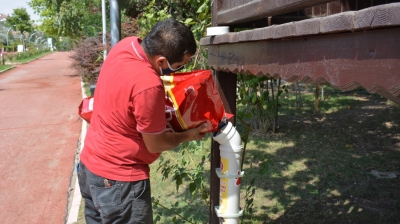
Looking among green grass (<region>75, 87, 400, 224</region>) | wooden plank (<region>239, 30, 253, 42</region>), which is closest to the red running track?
green grass (<region>75, 87, 400, 224</region>)

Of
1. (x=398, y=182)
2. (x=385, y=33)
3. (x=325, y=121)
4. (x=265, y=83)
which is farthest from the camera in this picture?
(x=325, y=121)

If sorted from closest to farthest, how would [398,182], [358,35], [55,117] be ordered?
[358,35]
[398,182]
[55,117]

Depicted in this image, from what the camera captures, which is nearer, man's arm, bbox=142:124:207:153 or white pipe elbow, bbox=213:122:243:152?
man's arm, bbox=142:124:207:153

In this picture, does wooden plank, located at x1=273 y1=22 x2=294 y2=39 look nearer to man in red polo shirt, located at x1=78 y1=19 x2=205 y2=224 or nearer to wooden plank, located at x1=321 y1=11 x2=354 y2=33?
wooden plank, located at x1=321 y1=11 x2=354 y2=33

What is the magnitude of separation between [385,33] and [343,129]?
24.1 feet

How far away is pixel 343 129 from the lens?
8.21 meters

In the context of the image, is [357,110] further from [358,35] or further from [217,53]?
[358,35]

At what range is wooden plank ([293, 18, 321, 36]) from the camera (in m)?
1.57

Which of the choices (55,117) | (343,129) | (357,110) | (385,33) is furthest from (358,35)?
(55,117)

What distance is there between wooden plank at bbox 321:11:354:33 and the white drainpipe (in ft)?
4.33

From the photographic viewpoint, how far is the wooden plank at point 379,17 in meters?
1.16

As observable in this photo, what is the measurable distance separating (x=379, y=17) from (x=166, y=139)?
1385 mm

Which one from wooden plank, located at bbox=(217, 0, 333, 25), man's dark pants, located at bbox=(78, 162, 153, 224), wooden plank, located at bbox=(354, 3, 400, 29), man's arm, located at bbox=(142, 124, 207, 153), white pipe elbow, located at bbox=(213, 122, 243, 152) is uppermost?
wooden plank, located at bbox=(217, 0, 333, 25)

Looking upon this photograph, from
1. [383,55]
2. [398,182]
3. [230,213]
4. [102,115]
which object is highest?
[383,55]
